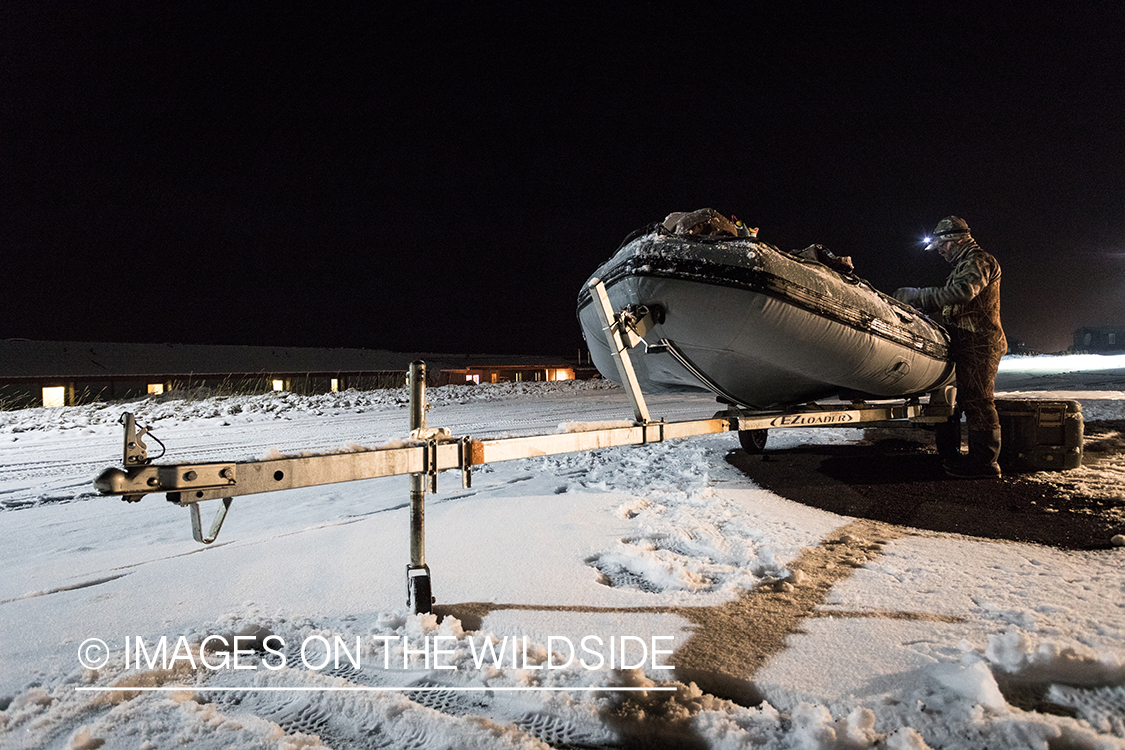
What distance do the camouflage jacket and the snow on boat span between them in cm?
33

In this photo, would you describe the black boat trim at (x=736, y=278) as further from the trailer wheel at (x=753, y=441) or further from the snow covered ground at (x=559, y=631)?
the trailer wheel at (x=753, y=441)

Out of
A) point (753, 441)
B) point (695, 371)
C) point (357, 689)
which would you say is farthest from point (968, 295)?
point (357, 689)

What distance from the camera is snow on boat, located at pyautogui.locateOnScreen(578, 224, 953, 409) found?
11.1 ft

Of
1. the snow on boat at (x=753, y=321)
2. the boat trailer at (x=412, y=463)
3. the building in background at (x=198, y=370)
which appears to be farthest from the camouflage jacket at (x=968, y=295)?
the building in background at (x=198, y=370)

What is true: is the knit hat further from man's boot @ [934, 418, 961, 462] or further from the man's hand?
man's boot @ [934, 418, 961, 462]

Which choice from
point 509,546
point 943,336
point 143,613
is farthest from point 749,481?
point 143,613

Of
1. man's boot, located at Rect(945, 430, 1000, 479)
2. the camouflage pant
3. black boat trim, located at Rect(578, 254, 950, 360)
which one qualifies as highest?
black boat trim, located at Rect(578, 254, 950, 360)

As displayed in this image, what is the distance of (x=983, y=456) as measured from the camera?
15.4ft

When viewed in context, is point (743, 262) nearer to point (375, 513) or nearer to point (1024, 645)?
point (1024, 645)

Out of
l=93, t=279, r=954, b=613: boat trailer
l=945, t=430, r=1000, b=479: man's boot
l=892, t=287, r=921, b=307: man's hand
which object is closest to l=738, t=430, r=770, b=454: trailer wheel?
l=945, t=430, r=1000, b=479: man's boot

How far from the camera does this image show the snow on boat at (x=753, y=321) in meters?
3.37

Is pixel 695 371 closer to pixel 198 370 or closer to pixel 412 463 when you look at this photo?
pixel 412 463

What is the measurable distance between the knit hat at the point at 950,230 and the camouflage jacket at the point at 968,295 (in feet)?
0.44

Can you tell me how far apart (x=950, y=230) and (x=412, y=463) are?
5404 millimetres
